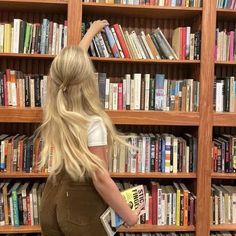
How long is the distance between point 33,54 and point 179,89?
36.2 inches

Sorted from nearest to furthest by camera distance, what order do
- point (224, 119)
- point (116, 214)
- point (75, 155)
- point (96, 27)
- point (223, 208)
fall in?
1. point (75, 155)
2. point (116, 214)
3. point (96, 27)
4. point (224, 119)
5. point (223, 208)

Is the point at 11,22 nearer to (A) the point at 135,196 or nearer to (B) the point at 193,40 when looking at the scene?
(B) the point at 193,40

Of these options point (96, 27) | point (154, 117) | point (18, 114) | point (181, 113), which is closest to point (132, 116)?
point (154, 117)


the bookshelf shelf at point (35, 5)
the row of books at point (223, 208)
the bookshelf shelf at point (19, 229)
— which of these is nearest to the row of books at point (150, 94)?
the bookshelf shelf at point (35, 5)

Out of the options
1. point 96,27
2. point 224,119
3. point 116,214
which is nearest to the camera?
point 116,214

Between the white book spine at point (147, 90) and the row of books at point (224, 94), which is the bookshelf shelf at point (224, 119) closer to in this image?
the row of books at point (224, 94)

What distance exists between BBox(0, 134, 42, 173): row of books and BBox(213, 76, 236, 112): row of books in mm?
1135

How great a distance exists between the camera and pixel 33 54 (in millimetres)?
2215

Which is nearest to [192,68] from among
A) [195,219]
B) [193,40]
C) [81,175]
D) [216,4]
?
[193,40]

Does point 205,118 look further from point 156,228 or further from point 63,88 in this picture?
point 63,88

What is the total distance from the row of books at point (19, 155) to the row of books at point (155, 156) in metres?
0.47

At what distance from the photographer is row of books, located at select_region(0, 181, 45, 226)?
224 cm

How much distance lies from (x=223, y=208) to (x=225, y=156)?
1.10 feet

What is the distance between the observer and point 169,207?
7.65ft
